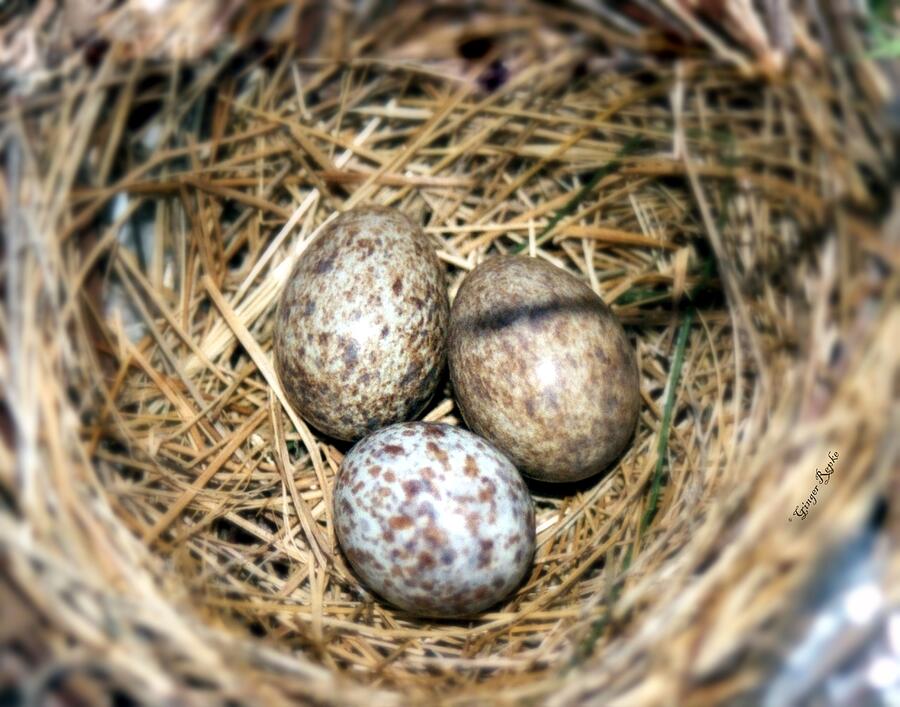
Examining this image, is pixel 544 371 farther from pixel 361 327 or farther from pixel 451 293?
pixel 451 293

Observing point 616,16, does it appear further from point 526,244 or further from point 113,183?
point 113,183

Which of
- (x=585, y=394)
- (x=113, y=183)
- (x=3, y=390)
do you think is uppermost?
(x=113, y=183)

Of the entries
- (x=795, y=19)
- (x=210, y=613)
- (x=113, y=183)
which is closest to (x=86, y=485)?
(x=210, y=613)
